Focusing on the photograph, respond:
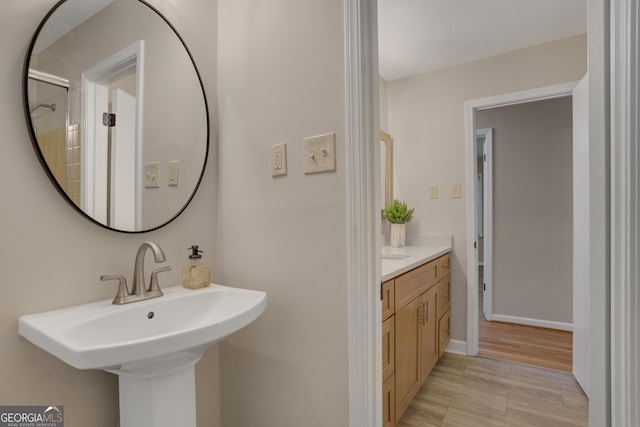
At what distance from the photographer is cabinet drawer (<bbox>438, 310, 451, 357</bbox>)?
238cm

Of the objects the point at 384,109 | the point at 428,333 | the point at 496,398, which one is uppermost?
the point at 384,109

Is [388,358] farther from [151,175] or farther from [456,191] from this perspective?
[456,191]

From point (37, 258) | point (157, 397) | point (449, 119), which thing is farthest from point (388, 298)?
point (449, 119)

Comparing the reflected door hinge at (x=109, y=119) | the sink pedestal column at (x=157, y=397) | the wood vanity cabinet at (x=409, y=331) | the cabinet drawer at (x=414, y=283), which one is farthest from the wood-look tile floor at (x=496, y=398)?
the reflected door hinge at (x=109, y=119)

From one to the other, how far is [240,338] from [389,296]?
0.71 metres

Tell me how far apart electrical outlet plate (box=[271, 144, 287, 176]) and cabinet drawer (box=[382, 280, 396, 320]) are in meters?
0.70

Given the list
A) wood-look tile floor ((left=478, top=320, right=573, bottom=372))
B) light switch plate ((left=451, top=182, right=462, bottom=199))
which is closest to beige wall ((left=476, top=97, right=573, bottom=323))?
wood-look tile floor ((left=478, top=320, right=573, bottom=372))

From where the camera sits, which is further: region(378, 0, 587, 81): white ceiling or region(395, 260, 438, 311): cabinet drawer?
region(378, 0, 587, 81): white ceiling

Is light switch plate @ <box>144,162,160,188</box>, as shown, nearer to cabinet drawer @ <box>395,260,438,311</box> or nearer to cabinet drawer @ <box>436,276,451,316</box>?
cabinet drawer @ <box>395,260,438,311</box>

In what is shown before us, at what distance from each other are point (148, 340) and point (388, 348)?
114 centimetres

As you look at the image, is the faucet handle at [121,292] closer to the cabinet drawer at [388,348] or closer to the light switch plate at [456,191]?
the cabinet drawer at [388,348]

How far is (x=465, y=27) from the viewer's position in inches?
86.3

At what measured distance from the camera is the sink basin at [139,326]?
2.29 feet

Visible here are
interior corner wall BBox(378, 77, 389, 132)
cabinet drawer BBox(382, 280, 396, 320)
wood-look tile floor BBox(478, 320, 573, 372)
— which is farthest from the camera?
interior corner wall BBox(378, 77, 389, 132)
